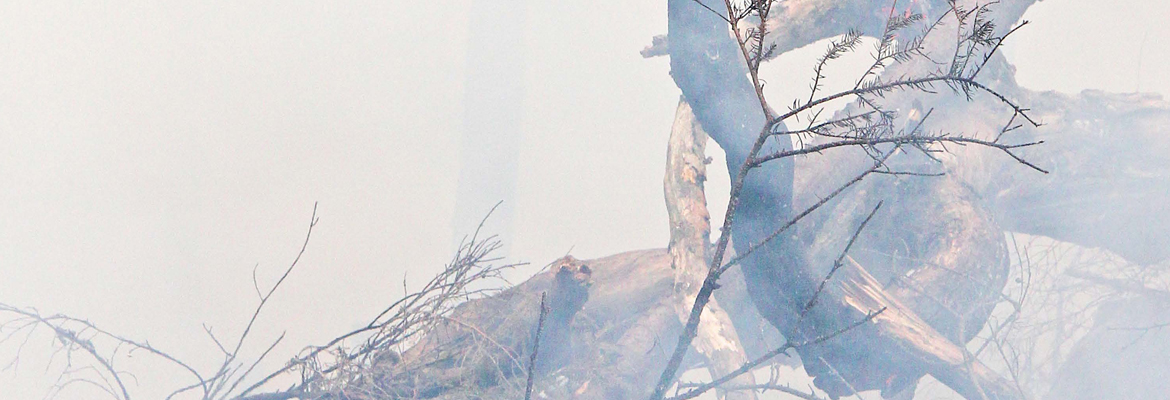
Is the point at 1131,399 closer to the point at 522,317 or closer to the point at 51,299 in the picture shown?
the point at 522,317

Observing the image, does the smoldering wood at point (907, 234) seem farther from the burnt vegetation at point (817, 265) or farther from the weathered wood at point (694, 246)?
the weathered wood at point (694, 246)

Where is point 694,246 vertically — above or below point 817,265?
above

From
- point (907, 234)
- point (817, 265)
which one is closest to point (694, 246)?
point (817, 265)

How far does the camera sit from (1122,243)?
4.83 metres

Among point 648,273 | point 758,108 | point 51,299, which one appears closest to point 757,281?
point 758,108

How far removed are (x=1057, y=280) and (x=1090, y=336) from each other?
22.0 inches

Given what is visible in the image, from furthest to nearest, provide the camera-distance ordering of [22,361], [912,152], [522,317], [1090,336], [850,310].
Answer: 1. [22,361]
2. [1090,336]
3. [912,152]
4. [522,317]
5. [850,310]

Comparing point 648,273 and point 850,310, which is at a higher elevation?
point 648,273

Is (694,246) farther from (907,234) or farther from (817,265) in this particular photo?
(907,234)

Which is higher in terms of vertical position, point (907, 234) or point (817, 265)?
point (907, 234)

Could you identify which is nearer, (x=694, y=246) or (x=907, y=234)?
(x=694, y=246)

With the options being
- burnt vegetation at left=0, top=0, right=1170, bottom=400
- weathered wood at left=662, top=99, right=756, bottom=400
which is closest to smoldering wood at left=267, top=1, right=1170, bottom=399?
burnt vegetation at left=0, top=0, right=1170, bottom=400

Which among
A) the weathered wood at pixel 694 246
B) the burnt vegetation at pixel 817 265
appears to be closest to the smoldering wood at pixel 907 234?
the burnt vegetation at pixel 817 265

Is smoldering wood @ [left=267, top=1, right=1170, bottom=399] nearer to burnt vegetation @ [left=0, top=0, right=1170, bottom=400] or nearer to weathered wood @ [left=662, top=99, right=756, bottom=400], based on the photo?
burnt vegetation @ [left=0, top=0, right=1170, bottom=400]
